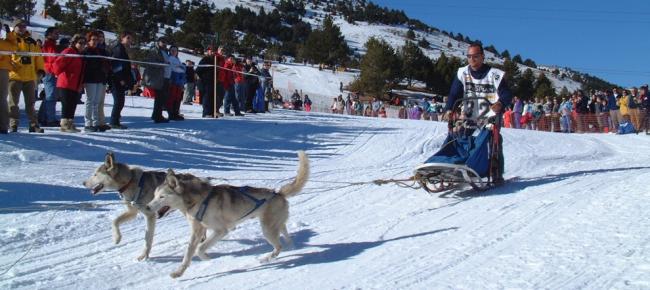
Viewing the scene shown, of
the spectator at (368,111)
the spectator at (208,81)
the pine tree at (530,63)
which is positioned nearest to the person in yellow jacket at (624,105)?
the spectator at (208,81)

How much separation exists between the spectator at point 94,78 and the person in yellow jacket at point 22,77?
825mm

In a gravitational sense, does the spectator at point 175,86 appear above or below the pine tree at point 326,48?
below

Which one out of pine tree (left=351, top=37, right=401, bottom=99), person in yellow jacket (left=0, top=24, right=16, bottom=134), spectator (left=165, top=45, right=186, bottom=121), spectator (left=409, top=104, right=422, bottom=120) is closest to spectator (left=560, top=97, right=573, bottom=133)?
spectator (left=409, top=104, right=422, bottom=120)

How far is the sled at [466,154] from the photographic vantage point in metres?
6.95

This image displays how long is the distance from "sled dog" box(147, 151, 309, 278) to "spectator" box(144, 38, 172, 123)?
24.4 feet

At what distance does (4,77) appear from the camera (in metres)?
8.65

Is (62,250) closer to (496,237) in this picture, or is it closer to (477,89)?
(496,237)

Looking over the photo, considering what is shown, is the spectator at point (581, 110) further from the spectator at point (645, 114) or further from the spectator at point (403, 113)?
the spectator at point (403, 113)

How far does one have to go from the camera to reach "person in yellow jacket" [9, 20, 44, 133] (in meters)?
9.37

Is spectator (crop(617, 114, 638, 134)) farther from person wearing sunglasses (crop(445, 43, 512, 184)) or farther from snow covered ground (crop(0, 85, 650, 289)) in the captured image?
person wearing sunglasses (crop(445, 43, 512, 184))

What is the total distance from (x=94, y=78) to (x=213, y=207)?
591cm

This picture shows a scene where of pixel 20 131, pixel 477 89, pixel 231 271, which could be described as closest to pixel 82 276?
pixel 231 271

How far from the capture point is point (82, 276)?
4703mm

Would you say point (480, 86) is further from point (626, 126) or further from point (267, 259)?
point (626, 126)
